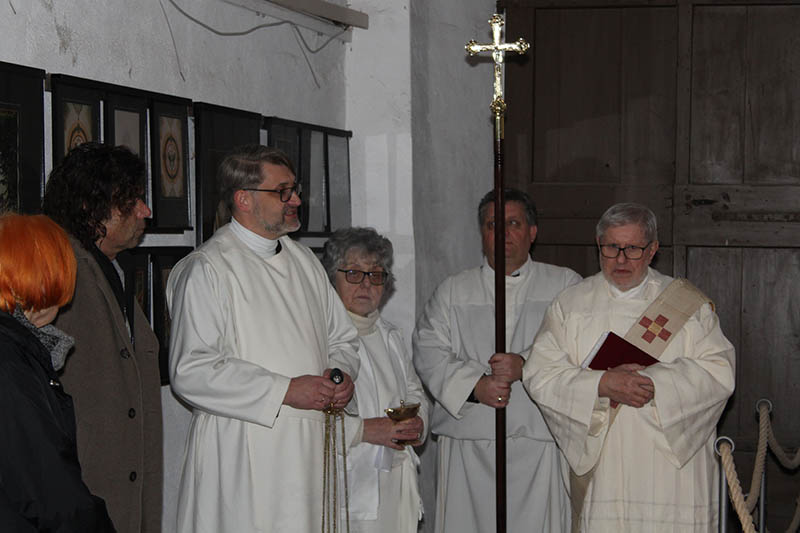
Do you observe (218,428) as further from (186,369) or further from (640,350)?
(640,350)

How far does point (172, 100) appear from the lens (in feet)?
13.8

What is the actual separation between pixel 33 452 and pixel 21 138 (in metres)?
1.45

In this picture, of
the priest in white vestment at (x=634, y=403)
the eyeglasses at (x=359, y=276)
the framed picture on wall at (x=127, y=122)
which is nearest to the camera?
the framed picture on wall at (x=127, y=122)

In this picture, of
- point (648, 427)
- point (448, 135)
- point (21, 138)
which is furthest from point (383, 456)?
point (448, 135)

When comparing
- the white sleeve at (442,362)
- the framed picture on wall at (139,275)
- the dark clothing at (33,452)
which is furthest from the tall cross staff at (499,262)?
the dark clothing at (33,452)

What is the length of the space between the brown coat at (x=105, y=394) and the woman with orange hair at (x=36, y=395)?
2.09 ft

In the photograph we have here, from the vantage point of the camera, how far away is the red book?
433cm

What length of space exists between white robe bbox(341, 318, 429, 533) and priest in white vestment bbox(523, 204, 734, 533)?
0.56m

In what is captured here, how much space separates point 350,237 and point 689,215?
2.60 m

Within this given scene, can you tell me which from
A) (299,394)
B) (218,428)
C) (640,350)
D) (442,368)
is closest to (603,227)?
(640,350)

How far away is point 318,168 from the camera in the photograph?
5.42 metres

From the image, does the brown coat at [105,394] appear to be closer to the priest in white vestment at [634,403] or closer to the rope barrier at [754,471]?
the priest in white vestment at [634,403]

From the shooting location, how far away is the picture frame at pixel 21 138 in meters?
3.32

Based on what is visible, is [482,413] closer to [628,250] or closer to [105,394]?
[628,250]
